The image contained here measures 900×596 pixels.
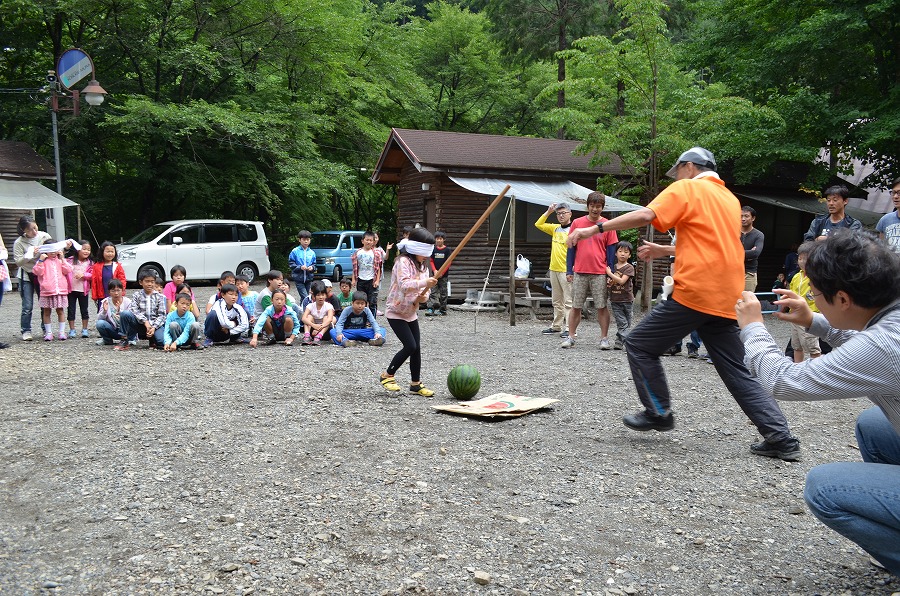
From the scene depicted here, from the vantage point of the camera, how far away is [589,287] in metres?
9.85

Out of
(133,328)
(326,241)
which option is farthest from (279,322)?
(326,241)

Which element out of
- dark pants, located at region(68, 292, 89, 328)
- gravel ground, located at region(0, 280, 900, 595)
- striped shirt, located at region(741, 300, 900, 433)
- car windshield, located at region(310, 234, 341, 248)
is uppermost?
car windshield, located at region(310, 234, 341, 248)

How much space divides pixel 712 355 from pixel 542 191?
11.9m

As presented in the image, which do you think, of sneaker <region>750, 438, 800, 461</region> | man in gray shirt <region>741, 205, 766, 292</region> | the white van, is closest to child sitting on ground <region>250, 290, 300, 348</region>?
man in gray shirt <region>741, 205, 766, 292</region>

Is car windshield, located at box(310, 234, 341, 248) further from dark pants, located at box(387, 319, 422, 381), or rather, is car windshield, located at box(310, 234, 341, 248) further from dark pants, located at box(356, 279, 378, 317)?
dark pants, located at box(387, 319, 422, 381)

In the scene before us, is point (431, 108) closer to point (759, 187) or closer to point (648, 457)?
point (759, 187)

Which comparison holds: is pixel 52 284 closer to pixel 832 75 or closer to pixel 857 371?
pixel 857 371

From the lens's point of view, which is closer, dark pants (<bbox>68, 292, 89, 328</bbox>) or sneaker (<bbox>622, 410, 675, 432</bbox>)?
sneaker (<bbox>622, 410, 675, 432</bbox>)

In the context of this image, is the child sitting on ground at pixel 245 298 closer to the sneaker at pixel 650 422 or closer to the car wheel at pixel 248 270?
the sneaker at pixel 650 422

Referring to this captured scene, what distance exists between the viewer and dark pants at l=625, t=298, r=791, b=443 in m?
4.70

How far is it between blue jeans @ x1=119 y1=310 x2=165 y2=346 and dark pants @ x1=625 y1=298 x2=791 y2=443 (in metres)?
6.85

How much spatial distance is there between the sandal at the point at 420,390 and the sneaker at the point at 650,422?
2.08 m

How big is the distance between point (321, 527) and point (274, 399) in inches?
123

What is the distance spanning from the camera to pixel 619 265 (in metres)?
9.82
